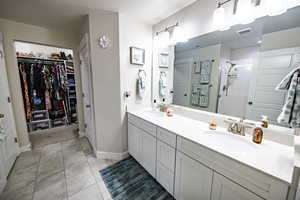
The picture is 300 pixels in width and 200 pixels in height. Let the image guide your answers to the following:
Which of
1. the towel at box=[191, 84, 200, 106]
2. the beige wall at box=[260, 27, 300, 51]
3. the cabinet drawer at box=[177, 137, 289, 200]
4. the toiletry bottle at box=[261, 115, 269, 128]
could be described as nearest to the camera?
the cabinet drawer at box=[177, 137, 289, 200]

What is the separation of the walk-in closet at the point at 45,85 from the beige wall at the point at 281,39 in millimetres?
3306

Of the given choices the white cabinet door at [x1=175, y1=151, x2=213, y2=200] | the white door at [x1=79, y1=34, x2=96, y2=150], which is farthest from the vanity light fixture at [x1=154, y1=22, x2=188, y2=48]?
the white cabinet door at [x1=175, y1=151, x2=213, y2=200]

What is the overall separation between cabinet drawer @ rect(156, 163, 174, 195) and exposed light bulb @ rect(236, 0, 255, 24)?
1.73m

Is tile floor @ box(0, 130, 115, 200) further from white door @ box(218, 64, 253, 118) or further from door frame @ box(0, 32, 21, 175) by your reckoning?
white door @ box(218, 64, 253, 118)

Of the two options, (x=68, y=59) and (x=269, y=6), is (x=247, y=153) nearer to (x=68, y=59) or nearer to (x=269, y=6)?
(x=269, y=6)

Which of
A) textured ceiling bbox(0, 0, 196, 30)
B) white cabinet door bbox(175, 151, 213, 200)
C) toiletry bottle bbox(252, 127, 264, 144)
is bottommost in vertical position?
white cabinet door bbox(175, 151, 213, 200)

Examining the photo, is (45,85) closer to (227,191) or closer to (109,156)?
(109,156)

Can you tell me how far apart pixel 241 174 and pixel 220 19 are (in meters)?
1.43

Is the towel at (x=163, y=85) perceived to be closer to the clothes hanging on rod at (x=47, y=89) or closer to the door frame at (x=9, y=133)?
the door frame at (x=9, y=133)

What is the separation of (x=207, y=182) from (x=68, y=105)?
379 centimetres

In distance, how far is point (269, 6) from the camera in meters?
1.04

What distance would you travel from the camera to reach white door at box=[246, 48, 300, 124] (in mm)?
1029

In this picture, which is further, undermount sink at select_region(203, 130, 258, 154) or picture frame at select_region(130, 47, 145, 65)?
picture frame at select_region(130, 47, 145, 65)

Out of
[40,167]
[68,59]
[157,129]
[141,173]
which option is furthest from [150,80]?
[68,59]
